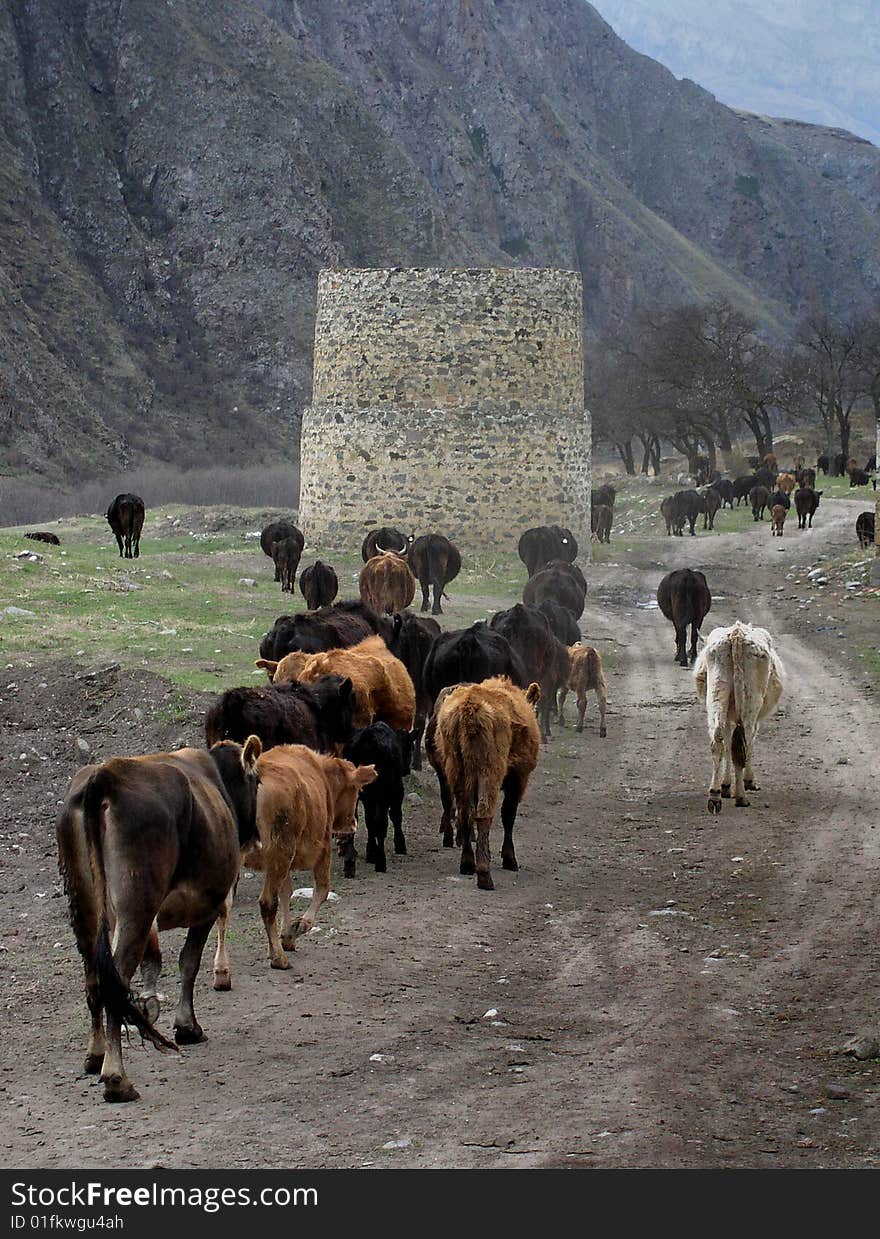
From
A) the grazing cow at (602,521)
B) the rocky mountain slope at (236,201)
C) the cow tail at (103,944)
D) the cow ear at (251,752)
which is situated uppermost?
the rocky mountain slope at (236,201)

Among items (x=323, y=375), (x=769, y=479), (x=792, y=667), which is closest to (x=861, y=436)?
(x=769, y=479)

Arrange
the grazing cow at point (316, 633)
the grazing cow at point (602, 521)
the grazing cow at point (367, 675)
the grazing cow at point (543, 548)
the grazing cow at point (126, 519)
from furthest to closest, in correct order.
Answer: the grazing cow at point (602, 521)
the grazing cow at point (543, 548)
the grazing cow at point (126, 519)
the grazing cow at point (316, 633)
the grazing cow at point (367, 675)

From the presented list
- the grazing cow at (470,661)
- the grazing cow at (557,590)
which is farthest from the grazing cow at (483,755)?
the grazing cow at (557,590)

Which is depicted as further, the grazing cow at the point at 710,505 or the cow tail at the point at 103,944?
the grazing cow at the point at 710,505

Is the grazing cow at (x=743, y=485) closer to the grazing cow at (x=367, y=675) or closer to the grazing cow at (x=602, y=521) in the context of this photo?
the grazing cow at (x=602, y=521)

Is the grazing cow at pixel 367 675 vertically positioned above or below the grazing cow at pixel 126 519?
below

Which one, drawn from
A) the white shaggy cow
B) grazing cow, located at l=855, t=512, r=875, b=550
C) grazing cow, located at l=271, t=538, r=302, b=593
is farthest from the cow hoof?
grazing cow, located at l=855, t=512, r=875, b=550

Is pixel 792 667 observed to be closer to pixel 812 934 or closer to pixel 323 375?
pixel 812 934

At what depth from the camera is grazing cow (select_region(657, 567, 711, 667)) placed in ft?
68.5

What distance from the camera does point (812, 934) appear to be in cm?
927

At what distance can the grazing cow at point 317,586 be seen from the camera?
72.2ft

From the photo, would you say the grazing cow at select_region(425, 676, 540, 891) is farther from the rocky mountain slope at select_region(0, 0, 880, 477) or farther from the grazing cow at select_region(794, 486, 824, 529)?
the rocky mountain slope at select_region(0, 0, 880, 477)

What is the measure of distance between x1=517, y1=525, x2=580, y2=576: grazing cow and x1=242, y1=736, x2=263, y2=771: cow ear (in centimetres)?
2073

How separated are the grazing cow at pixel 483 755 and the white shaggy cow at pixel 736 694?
2352mm
